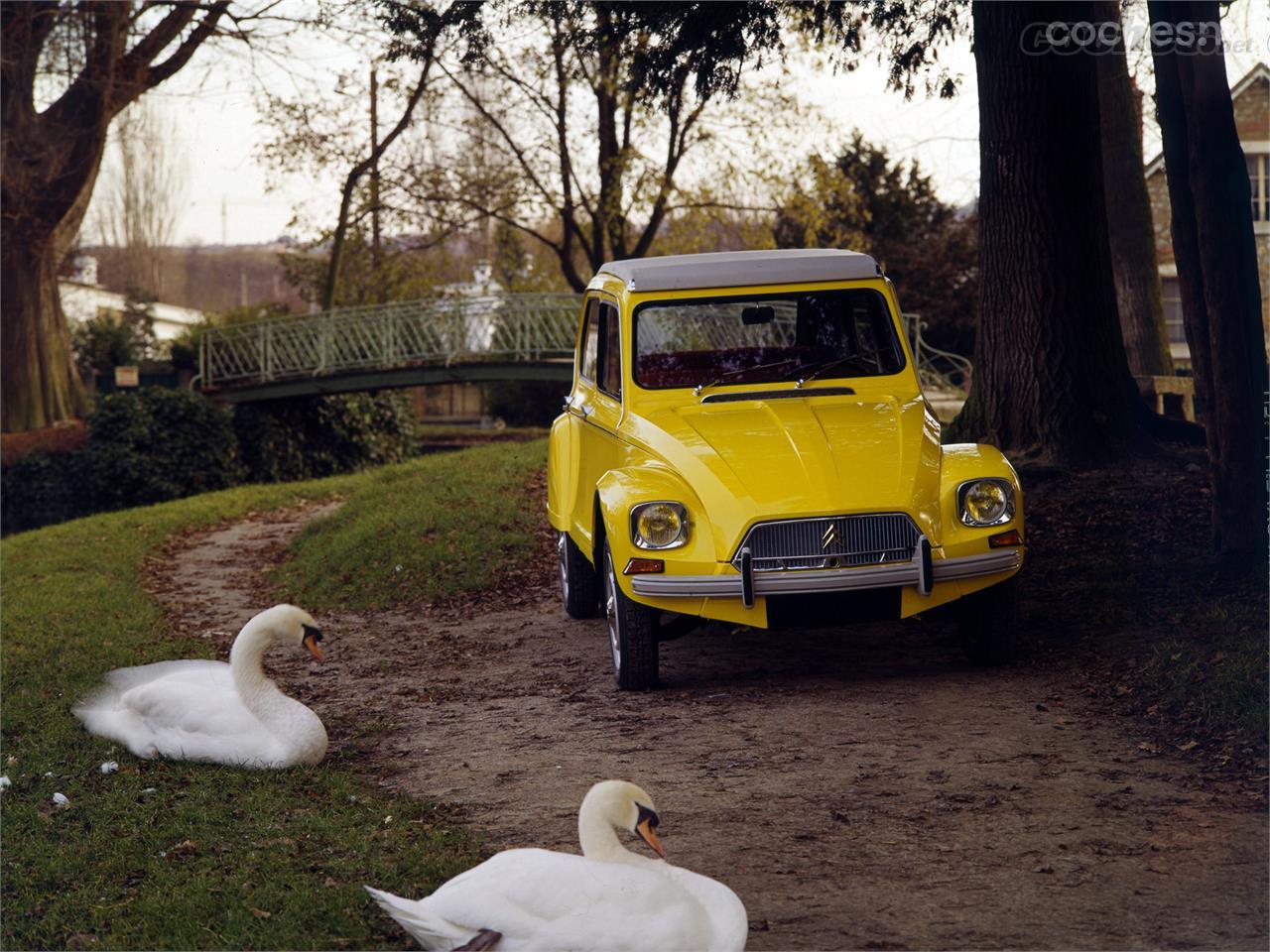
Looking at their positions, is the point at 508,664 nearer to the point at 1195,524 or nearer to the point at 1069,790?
the point at 1069,790

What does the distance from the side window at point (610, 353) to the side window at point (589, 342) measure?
0.61ft

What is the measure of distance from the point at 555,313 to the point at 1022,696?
58.4 ft

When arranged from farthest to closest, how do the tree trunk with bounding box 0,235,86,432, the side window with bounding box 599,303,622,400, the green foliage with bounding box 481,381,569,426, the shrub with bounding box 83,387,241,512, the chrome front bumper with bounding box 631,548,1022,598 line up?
the green foliage with bounding box 481,381,569,426, the tree trunk with bounding box 0,235,86,432, the shrub with bounding box 83,387,241,512, the side window with bounding box 599,303,622,400, the chrome front bumper with bounding box 631,548,1022,598

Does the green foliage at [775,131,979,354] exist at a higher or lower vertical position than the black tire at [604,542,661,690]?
higher

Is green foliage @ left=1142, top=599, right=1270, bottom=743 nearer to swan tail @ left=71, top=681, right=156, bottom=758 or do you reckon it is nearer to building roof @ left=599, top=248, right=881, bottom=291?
building roof @ left=599, top=248, right=881, bottom=291

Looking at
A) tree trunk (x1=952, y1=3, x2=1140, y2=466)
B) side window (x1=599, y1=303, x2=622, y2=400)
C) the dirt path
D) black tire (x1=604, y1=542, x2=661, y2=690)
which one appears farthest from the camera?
tree trunk (x1=952, y1=3, x2=1140, y2=466)

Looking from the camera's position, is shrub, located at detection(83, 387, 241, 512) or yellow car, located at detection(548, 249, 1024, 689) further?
shrub, located at detection(83, 387, 241, 512)

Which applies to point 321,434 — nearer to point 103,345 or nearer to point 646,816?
point 103,345

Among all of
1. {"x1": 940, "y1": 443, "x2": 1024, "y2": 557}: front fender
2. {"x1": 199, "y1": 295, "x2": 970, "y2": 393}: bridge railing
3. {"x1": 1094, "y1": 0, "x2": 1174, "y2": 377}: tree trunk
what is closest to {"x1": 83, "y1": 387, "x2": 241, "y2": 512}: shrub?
{"x1": 199, "y1": 295, "x2": 970, "y2": 393}: bridge railing

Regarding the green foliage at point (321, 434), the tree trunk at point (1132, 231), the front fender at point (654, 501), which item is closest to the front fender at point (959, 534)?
the front fender at point (654, 501)

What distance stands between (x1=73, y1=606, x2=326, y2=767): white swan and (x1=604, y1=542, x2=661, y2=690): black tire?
1.65m

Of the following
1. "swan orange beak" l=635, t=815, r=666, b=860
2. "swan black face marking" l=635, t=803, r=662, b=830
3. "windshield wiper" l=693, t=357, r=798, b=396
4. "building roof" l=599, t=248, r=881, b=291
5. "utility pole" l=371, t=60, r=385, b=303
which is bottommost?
"swan orange beak" l=635, t=815, r=666, b=860

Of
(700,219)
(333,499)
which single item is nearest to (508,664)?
(333,499)

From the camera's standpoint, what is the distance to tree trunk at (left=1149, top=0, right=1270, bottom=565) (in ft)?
25.4
